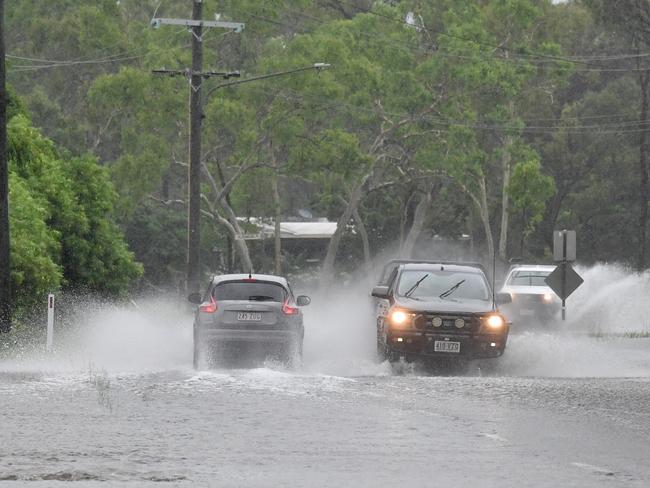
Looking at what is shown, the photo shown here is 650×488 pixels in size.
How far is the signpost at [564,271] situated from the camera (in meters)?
36.9

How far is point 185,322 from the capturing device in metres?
38.1

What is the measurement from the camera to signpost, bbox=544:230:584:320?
36.9 meters

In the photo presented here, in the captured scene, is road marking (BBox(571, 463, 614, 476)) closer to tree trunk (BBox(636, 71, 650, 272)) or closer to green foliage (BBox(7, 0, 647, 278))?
green foliage (BBox(7, 0, 647, 278))

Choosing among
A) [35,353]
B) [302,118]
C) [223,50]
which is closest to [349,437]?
[35,353]

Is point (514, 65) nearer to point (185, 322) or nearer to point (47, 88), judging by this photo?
point (47, 88)

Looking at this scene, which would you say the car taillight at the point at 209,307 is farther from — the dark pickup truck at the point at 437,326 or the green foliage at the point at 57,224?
the green foliage at the point at 57,224

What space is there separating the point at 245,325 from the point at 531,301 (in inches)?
658

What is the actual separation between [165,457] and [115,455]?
16.5 inches

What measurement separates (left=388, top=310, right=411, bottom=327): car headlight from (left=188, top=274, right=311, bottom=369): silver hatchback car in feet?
4.79

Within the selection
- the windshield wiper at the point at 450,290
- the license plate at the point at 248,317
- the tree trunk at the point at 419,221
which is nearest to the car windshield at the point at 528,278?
the windshield wiper at the point at 450,290

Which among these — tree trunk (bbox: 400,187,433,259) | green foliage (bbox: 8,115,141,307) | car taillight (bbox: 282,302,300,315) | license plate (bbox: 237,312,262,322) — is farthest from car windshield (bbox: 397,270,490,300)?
tree trunk (bbox: 400,187,433,259)

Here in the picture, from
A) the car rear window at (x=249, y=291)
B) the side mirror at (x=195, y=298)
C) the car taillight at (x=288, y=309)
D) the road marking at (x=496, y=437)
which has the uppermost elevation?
the car rear window at (x=249, y=291)

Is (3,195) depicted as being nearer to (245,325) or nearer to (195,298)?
(195,298)

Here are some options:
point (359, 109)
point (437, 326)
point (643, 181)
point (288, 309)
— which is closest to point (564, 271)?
point (437, 326)
